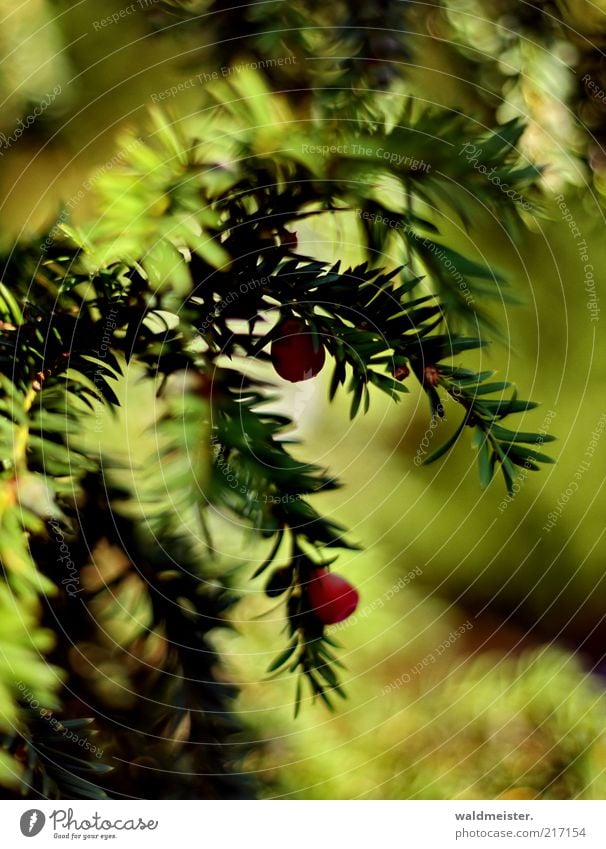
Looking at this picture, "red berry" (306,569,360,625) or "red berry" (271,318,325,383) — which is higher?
"red berry" (271,318,325,383)

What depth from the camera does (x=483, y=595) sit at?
0.39 metres

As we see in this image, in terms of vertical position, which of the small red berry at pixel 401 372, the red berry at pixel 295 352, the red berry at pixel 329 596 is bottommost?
the red berry at pixel 329 596

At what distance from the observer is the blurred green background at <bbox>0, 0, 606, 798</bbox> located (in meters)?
0.34

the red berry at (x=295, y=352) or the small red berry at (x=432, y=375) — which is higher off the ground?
the red berry at (x=295, y=352)

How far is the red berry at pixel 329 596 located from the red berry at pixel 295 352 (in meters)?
0.09

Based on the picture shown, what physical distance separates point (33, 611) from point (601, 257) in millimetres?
329

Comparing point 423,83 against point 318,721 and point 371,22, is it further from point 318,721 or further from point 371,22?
point 318,721

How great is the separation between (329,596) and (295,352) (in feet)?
0.36

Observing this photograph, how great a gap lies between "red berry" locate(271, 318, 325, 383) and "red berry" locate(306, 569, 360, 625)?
A: 9 centimetres

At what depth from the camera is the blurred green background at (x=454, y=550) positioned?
34 cm

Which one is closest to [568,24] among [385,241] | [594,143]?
[594,143]

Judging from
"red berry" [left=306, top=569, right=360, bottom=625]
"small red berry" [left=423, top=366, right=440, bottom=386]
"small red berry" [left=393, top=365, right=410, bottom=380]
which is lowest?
"red berry" [left=306, top=569, right=360, bottom=625]

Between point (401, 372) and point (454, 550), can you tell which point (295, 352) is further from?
point (454, 550)

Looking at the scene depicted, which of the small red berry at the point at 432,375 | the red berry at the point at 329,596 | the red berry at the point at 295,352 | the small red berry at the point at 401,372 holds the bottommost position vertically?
the red berry at the point at 329,596
